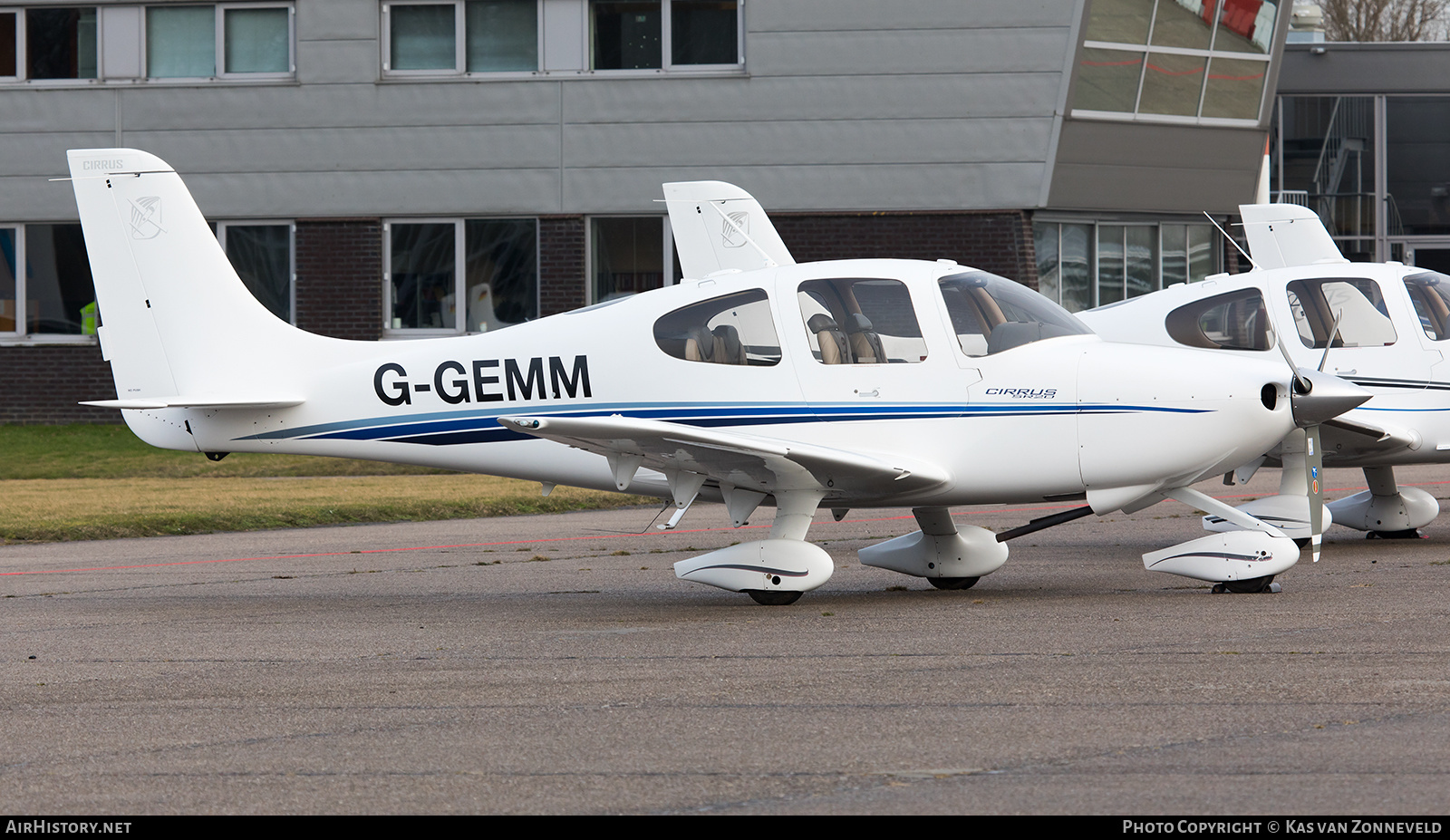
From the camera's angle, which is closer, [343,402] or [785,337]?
[785,337]

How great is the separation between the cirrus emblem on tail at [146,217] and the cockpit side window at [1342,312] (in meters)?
8.39

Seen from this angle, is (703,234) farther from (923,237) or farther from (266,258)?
(266,258)

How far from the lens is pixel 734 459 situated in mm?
9562

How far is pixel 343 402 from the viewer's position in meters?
10.8

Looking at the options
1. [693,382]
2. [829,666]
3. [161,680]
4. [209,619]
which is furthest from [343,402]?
[829,666]

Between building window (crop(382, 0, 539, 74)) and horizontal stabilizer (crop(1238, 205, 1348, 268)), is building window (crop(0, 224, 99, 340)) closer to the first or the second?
building window (crop(382, 0, 539, 74))

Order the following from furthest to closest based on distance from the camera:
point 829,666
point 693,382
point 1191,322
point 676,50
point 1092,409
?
point 676,50
point 1191,322
point 693,382
point 1092,409
point 829,666

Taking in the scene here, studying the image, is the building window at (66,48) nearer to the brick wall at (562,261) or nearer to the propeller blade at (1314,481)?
the brick wall at (562,261)

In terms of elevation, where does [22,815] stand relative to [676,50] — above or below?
below

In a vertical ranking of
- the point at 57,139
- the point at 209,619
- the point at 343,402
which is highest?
the point at 57,139

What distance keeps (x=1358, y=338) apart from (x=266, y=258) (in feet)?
61.9

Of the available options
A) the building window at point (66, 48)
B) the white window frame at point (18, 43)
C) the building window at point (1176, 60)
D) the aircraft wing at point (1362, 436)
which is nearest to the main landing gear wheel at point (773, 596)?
the aircraft wing at point (1362, 436)

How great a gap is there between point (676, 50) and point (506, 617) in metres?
17.6

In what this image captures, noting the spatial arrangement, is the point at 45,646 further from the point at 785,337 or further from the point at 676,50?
the point at 676,50
